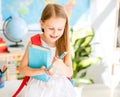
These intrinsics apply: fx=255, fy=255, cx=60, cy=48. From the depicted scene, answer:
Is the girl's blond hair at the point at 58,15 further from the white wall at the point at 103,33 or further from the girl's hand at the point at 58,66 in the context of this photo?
the white wall at the point at 103,33

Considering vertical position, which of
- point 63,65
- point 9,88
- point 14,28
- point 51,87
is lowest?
point 9,88

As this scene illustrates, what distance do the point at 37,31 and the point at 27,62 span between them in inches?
33.7

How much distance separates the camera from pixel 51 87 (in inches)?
49.2

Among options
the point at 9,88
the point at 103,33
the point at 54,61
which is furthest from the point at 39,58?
the point at 103,33

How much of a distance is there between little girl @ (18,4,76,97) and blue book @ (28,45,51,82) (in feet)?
0.08

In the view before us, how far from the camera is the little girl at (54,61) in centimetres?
121

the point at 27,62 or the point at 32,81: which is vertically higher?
the point at 27,62

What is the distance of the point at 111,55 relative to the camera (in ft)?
7.61

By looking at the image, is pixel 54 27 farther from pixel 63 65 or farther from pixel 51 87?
pixel 51 87

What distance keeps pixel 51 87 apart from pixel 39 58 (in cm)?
17

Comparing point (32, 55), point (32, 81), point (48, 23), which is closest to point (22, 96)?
point (32, 81)

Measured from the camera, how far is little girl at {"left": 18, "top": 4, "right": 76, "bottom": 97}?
1205 millimetres

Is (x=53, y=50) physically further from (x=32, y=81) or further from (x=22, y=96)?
(x=22, y=96)

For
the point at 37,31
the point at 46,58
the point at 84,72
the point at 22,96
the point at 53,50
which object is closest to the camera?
the point at 46,58
